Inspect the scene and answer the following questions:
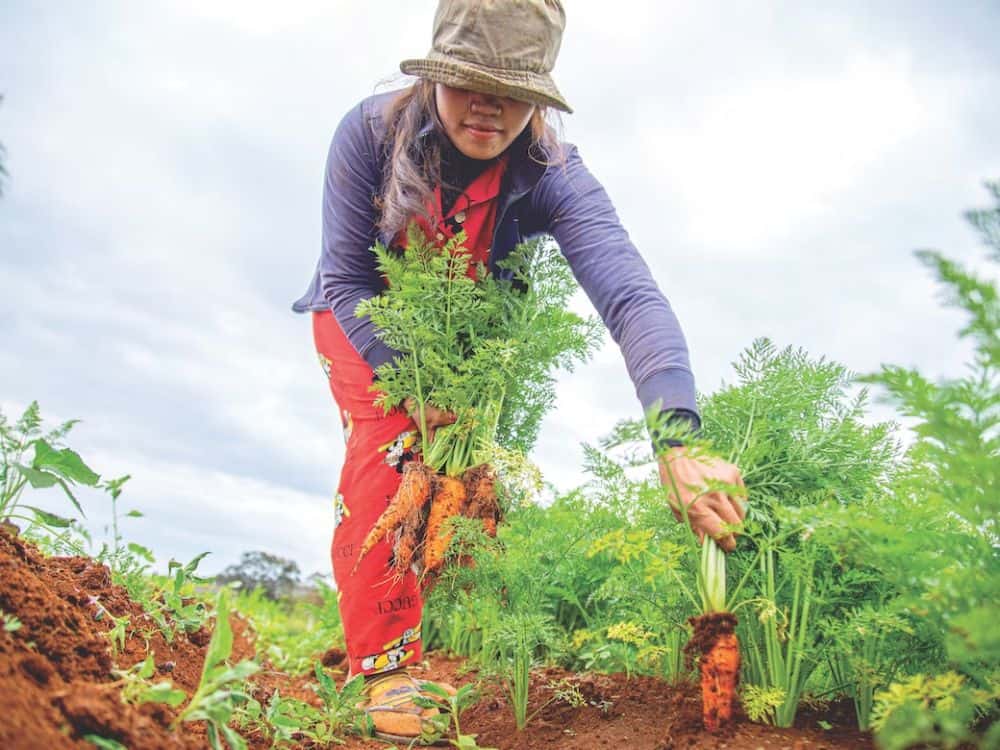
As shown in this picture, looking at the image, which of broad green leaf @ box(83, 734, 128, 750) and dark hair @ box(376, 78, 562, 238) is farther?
dark hair @ box(376, 78, 562, 238)

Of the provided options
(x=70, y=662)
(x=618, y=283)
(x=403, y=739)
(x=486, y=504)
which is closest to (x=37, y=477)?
(x=70, y=662)

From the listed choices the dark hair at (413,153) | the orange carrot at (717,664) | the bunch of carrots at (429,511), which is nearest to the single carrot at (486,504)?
the bunch of carrots at (429,511)

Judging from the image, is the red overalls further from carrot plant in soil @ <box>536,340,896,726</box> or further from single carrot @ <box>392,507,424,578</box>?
carrot plant in soil @ <box>536,340,896,726</box>

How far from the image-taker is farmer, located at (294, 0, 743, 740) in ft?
9.07

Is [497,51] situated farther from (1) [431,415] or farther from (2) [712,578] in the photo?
(2) [712,578]

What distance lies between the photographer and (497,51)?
2.74m

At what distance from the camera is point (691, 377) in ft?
8.49

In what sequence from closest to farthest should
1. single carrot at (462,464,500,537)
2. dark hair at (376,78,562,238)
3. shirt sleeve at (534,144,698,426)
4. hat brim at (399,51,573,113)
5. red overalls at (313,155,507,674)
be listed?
shirt sleeve at (534,144,698,426) → hat brim at (399,51,573,113) → single carrot at (462,464,500,537) → dark hair at (376,78,562,238) → red overalls at (313,155,507,674)

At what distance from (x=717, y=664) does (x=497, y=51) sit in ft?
5.98

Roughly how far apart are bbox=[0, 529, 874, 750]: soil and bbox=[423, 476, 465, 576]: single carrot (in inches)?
22.9

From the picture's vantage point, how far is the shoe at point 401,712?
286 centimetres

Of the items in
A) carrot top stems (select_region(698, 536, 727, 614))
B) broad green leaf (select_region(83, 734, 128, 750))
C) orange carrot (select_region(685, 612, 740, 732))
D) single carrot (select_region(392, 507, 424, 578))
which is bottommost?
broad green leaf (select_region(83, 734, 128, 750))

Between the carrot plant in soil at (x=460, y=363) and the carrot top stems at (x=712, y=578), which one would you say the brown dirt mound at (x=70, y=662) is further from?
the carrot top stems at (x=712, y=578)

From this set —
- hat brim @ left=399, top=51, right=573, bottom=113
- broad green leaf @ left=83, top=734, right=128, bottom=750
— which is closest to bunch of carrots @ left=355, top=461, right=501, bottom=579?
hat brim @ left=399, top=51, right=573, bottom=113
